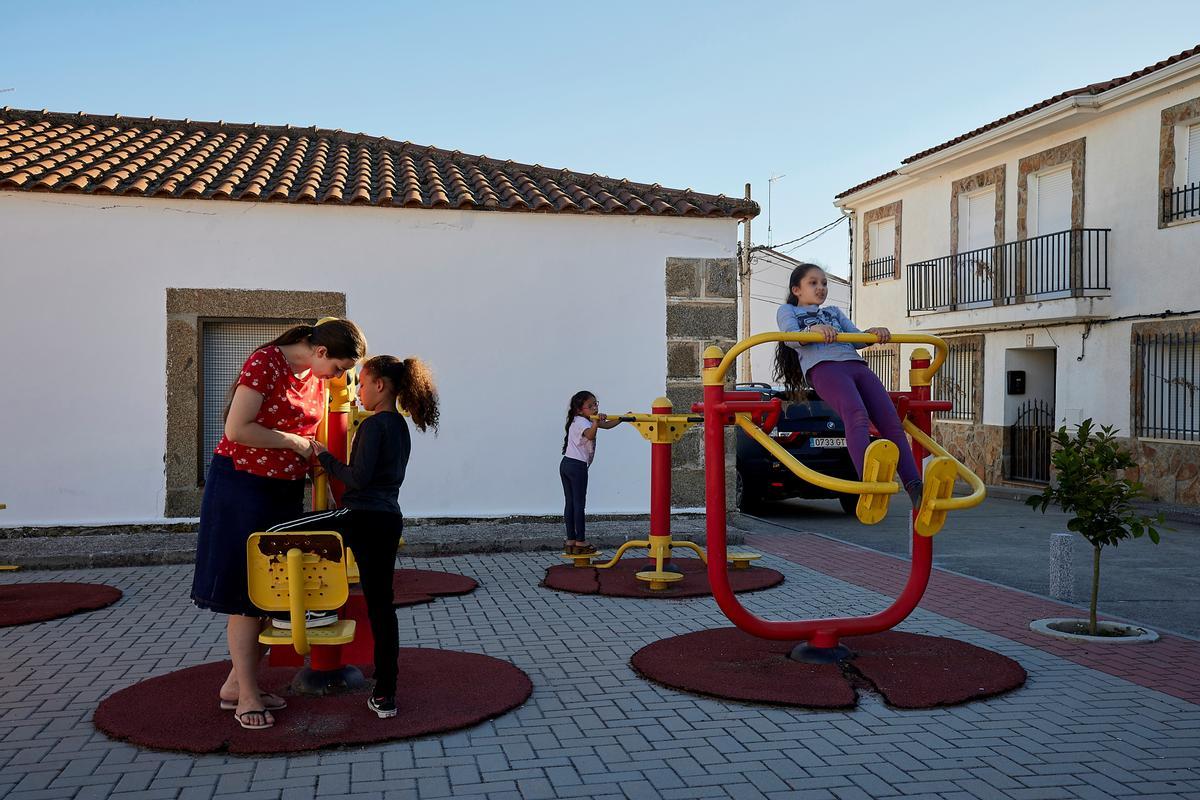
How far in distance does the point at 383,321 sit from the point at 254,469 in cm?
616

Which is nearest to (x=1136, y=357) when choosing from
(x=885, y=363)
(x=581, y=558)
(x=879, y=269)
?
(x=885, y=363)

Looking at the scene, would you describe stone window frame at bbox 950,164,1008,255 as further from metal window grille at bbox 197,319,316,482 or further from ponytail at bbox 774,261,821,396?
ponytail at bbox 774,261,821,396

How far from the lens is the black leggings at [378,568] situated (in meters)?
4.47

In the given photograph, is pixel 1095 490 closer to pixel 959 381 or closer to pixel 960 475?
pixel 960 475

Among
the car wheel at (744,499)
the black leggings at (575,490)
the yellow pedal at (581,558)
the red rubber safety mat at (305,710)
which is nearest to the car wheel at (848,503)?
the car wheel at (744,499)

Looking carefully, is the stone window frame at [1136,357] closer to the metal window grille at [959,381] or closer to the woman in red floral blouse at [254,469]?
the metal window grille at [959,381]

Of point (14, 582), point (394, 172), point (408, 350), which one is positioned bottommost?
point (14, 582)

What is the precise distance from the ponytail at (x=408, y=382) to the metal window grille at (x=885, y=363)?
19552 mm

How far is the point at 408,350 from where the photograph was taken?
10.5 metres

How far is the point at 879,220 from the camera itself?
25.0 metres

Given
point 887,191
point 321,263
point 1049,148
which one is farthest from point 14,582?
point 887,191

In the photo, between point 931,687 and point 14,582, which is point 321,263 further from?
point 931,687

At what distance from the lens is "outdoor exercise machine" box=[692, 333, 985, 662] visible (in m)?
5.04

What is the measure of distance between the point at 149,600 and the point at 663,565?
3577mm
